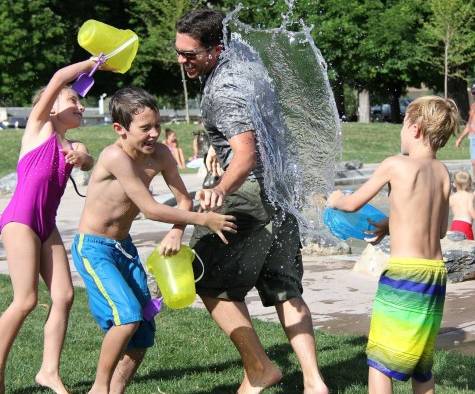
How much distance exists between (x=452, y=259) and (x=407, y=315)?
3724 millimetres

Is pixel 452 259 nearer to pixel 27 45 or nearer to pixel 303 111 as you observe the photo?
pixel 303 111

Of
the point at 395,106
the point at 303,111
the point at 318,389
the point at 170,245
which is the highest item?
the point at 303,111

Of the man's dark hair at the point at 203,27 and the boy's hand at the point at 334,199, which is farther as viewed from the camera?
the man's dark hair at the point at 203,27

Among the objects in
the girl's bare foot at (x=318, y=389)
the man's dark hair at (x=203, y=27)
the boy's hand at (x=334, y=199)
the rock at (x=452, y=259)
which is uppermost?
the man's dark hair at (x=203, y=27)

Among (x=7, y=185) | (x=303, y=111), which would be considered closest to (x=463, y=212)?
(x=303, y=111)

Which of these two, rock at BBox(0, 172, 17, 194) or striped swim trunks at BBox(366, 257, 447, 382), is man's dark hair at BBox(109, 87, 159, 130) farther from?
rock at BBox(0, 172, 17, 194)

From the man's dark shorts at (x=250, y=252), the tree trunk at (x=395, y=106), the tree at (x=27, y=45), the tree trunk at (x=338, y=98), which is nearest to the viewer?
the man's dark shorts at (x=250, y=252)

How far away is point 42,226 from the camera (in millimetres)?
4648

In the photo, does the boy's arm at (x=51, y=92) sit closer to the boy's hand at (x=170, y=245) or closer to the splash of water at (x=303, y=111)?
the splash of water at (x=303, y=111)

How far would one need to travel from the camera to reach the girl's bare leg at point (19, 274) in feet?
15.0

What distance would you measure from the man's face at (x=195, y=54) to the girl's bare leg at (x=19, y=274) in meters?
1.11

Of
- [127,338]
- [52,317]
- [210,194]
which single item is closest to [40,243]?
[52,317]

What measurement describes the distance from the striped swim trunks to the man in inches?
25.7

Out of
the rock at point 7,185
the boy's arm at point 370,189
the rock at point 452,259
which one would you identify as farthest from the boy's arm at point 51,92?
the rock at point 7,185
